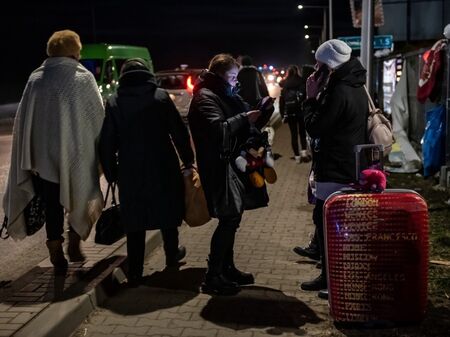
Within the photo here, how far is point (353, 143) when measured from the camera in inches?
173

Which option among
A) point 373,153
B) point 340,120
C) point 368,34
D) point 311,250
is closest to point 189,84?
point 368,34

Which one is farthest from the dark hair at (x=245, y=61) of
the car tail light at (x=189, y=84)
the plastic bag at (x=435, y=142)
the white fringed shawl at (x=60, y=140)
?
the car tail light at (x=189, y=84)

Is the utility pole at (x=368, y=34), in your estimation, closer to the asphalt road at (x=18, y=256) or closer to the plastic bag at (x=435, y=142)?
the plastic bag at (x=435, y=142)

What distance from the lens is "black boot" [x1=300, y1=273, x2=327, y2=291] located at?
473 cm

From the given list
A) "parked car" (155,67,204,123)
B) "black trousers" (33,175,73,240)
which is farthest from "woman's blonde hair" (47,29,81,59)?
"parked car" (155,67,204,123)

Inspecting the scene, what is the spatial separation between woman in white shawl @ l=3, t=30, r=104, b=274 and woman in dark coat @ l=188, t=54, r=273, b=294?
2.75 feet

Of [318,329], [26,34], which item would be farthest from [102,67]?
[26,34]

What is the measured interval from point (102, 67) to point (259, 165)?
1561cm

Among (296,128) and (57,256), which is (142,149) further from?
(296,128)

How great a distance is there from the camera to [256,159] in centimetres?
448

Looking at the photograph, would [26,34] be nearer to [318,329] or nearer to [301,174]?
[301,174]

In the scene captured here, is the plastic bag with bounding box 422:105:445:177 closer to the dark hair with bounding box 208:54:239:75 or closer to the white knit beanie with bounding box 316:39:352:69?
the white knit beanie with bounding box 316:39:352:69

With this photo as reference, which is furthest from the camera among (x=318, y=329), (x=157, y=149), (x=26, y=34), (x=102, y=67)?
(x=26, y=34)

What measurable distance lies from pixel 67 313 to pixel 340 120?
7.50 feet
